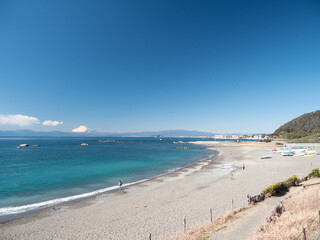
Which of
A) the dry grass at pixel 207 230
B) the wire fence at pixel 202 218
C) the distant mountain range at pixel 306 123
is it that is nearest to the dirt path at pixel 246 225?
the dry grass at pixel 207 230

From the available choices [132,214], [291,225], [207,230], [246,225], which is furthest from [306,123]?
[132,214]

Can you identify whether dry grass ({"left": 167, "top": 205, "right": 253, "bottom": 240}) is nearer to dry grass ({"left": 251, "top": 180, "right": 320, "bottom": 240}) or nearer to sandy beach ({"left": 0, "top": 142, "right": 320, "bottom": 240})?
sandy beach ({"left": 0, "top": 142, "right": 320, "bottom": 240})

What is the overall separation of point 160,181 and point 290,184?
16748 mm

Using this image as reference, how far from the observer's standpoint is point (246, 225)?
9.83 metres

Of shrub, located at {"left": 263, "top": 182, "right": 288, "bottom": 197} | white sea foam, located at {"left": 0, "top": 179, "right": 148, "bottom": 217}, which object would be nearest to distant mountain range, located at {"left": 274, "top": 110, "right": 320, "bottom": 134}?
shrub, located at {"left": 263, "top": 182, "right": 288, "bottom": 197}

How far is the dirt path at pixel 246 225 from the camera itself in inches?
345

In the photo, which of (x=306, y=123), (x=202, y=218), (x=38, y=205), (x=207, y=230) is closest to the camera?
(x=207, y=230)

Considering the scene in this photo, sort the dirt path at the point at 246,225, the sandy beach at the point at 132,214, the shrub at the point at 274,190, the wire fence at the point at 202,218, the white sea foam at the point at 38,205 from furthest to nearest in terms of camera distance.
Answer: the white sea foam at the point at 38,205 → the shrub at the point at 274,190 → the sandy beach at the point at 132,214 → the wire fence at the point at 202,218 → the dirt path at the point at 246,225

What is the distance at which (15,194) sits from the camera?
69.9 ft

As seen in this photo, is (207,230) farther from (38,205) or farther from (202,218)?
(38,205)

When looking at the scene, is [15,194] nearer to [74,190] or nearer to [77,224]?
[74,190]

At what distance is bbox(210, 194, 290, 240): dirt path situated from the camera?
877 cm

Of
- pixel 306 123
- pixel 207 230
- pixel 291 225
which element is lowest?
pixel 207 230

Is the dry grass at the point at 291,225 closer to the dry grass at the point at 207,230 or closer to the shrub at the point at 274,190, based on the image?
the dry grass at the point at 207,230
